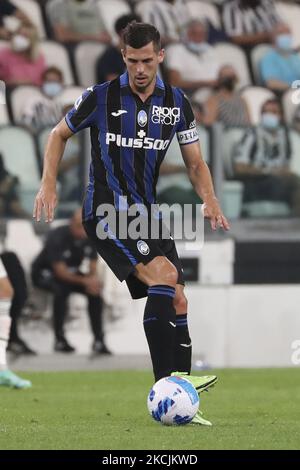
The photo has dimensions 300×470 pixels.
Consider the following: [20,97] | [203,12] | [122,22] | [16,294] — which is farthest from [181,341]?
[203,12]

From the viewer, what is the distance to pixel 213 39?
1598cm

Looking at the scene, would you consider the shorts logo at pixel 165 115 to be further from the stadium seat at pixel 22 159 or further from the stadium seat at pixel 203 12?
the stadium seat at pixel 203 12

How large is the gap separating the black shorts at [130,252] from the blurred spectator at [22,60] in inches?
296

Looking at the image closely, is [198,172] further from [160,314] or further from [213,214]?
[160,314]

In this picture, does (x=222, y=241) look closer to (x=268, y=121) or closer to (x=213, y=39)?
(x=268, y=121)

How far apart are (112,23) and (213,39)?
4.30 feet

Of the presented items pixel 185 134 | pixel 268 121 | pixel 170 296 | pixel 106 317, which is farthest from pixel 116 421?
pixel 268 121

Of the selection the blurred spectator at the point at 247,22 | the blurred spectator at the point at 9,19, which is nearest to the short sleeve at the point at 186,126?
the blurred spectator at the point at 9,19

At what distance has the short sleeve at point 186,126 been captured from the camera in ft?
25.3

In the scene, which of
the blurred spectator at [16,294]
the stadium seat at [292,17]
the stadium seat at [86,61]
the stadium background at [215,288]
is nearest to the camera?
the blurred spectator at [16,294]

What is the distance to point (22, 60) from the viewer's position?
15.0 m

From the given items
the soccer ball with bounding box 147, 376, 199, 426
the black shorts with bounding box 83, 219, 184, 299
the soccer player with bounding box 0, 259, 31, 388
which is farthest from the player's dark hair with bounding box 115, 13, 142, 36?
the soccer ball with bounding box 147, 376, 199, 426

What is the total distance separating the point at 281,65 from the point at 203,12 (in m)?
1.22

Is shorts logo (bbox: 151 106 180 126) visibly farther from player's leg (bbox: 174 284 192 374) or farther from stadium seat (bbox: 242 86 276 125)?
stadium seat (bbox: 242 86 276 125)
